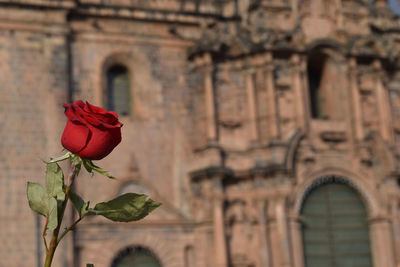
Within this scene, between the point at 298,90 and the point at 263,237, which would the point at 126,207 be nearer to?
the point at 263,237

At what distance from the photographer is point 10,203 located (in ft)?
55.0

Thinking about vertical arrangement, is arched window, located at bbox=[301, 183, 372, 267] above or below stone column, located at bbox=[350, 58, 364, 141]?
below

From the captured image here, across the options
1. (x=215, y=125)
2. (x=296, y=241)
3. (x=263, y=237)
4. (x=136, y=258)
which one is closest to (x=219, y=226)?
(x=263, y=237)

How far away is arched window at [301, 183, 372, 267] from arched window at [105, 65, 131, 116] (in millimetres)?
5472

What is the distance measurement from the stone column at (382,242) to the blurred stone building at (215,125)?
0.05 meters

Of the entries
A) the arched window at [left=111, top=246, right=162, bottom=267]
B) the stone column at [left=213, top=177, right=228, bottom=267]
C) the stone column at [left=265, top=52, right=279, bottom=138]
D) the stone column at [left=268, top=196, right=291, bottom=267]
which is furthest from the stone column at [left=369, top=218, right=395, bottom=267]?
the arched window at [left=111, top=246, right=162, bottom=267]

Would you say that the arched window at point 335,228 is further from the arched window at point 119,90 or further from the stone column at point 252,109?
the arched window at point 119,90

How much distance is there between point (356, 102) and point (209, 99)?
428cm

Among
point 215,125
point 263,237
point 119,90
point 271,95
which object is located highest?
point 119,90

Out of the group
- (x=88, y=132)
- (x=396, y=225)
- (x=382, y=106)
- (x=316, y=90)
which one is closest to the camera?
(x=88, y=132)

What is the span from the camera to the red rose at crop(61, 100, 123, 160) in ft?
9.33

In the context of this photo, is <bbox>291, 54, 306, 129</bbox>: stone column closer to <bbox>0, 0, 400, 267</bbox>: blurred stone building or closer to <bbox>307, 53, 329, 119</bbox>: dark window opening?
<bbox>0, 0, 400, 267</bbox>: blurred stone building

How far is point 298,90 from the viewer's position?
64.1 feet

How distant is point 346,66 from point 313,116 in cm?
179
